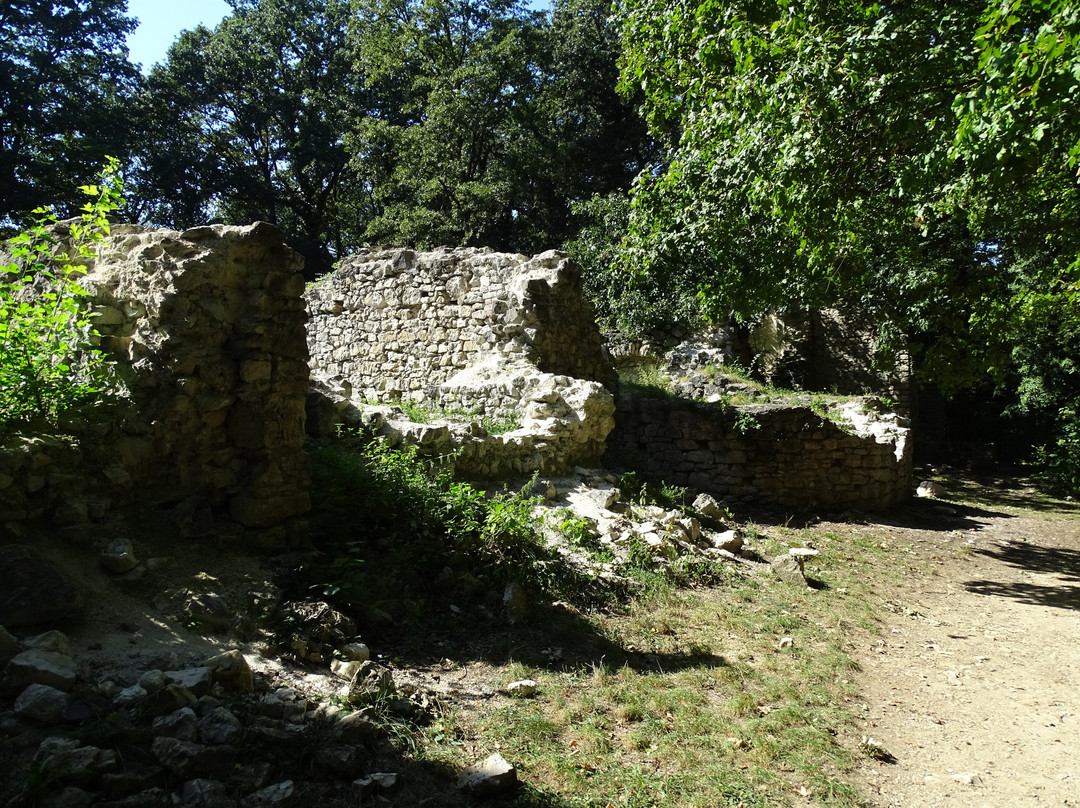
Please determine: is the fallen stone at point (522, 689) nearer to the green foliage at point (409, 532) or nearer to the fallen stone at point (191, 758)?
the green foliage at point (409, 532)

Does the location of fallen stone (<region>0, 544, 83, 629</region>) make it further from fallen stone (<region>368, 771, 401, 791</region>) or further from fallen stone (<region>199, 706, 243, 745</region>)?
fallen stone (<region>368, 771, 401, 791</region>)

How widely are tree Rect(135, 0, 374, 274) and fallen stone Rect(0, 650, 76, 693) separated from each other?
2425cm

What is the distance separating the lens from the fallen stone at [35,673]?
262cm

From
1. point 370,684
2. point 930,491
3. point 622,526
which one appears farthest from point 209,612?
point 930,491

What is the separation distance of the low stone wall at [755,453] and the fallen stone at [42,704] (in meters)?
7.58

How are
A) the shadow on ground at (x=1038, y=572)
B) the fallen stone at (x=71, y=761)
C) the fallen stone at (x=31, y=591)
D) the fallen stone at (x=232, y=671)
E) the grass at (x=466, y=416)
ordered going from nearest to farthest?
the fallen stone at (x=71, y=761) < the fallen stone at (x=31, y=591) < the fallen stone at (x=232, y=671) < the shadow on ground at (x=1038, y=572) < the grass at (x=466, y=416)

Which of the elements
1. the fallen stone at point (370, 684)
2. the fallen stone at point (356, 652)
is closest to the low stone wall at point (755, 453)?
the fallen stone at point (356, 652)

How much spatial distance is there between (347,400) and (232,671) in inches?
135

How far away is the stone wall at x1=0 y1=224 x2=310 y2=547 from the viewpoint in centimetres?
411

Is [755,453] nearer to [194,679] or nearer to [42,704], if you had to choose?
[194,679]

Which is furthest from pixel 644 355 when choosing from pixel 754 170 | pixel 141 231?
pixel 141 231

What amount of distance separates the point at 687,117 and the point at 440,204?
15.0m

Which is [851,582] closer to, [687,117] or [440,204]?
[687,117]

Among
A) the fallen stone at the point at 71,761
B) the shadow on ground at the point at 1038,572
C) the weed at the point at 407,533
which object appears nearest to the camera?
the fallen stone at the point at 71,761
